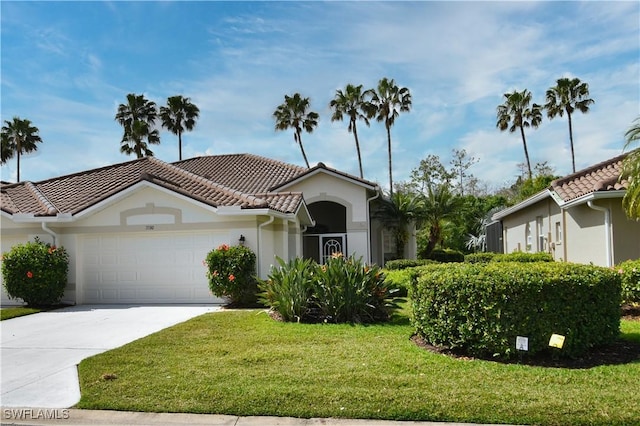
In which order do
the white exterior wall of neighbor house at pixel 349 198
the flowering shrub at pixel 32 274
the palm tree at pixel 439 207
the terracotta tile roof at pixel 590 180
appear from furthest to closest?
the palm tree at pixel 439 207 < the white exterior wall of neighbor house at pixel 349 198 < the flowering shrub at pixel 32 274 < the terracotta tile roof at pixel 590 180

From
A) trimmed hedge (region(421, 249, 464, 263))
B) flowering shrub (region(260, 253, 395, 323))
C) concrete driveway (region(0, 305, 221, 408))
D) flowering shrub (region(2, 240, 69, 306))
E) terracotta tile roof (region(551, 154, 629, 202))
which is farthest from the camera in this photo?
trimmed hedge (region(421, 249, 464, 263))

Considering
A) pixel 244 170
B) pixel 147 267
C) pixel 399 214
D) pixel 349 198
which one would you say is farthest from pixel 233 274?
pixel 399 214

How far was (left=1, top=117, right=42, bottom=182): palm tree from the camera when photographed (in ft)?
141

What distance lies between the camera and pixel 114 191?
15227mm

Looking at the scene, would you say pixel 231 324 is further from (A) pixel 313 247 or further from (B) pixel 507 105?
(B) pixel 507 105

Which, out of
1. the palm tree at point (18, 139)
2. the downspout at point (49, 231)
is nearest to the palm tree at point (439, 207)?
the downspout at point (49, 231)

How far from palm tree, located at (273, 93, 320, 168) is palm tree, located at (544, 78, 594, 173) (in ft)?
63.6

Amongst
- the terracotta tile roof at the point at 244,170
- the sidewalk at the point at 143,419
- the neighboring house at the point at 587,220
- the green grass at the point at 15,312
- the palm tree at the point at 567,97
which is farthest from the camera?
the palm tree at the point at 567,97

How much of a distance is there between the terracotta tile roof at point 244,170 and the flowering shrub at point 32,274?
986cm

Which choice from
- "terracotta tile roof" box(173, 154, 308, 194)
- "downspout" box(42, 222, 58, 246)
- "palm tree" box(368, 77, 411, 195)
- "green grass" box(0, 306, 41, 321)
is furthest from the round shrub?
"palm tree" box(368, 77, 411, 195)

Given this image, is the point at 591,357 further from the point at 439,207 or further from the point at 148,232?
the point at 439,207

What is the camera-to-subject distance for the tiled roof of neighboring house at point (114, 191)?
15.2 m

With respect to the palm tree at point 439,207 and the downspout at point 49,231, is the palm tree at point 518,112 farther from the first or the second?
the downspout at point 49,231

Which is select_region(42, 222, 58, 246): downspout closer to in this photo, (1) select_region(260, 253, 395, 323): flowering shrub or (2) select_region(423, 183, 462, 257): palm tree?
(1) select_region(260, 253, 395, 323): flowering shrub
